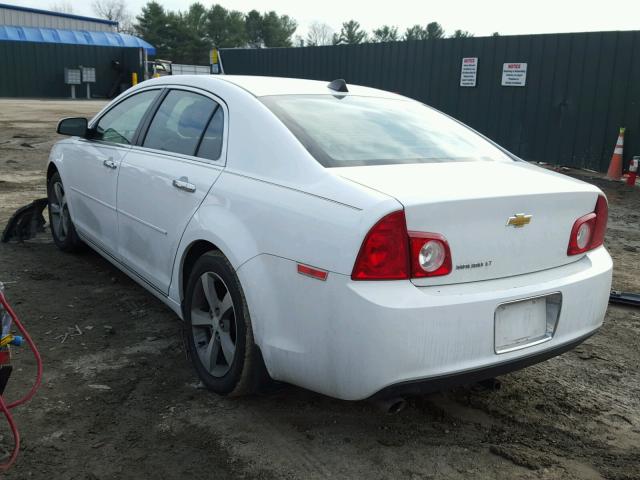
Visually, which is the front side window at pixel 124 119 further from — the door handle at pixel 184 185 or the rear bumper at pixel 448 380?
the rear bumper at pixel 448 380

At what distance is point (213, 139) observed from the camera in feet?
10.9

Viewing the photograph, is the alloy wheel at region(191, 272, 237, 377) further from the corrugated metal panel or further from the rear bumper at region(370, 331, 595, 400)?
the corrugated metal panel

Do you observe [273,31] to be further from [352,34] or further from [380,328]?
[380,328]

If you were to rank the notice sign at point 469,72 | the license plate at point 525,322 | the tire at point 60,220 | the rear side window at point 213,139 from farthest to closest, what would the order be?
the notice sign at point 469,72 → the tire at point 60,220 → the rear side window at point 213,139 → the license plate at point 525,322

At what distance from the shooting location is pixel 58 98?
1282 inches

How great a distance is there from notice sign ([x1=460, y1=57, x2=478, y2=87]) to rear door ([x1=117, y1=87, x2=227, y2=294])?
10.6m

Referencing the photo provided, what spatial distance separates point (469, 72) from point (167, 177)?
36.6 ft

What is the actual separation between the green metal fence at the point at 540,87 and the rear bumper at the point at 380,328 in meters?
9.69

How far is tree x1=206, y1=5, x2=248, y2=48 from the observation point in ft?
235

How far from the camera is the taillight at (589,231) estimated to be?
285 cm

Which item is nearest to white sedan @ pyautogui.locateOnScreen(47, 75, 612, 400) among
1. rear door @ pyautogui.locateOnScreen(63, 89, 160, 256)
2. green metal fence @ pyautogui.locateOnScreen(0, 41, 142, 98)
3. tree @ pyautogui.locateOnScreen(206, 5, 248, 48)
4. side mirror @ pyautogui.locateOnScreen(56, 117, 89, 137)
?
rear door @ pyautogui.locateOnScreen(63, 89, 160, 256)

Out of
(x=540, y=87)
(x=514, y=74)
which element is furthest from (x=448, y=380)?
(x=514, y=74)

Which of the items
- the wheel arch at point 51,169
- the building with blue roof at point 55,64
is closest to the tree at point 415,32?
the building with blue roof at point 55,64

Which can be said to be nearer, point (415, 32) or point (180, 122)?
point (180, 122)
